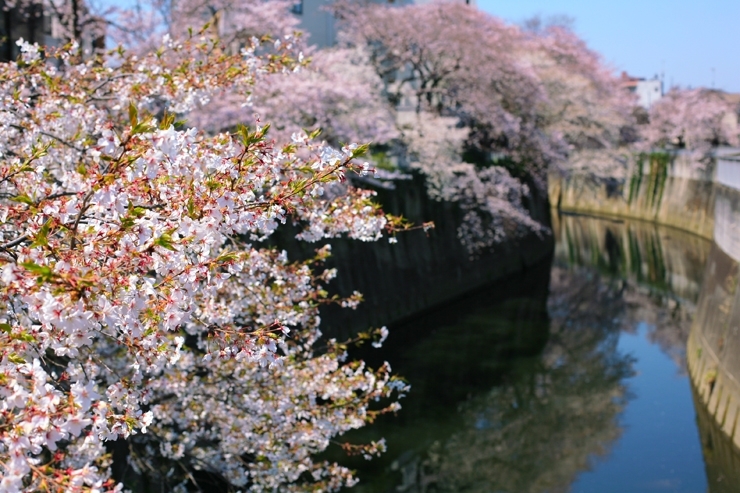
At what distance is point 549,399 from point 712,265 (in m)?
8.46

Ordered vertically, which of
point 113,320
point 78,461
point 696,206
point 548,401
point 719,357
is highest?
point 113,320

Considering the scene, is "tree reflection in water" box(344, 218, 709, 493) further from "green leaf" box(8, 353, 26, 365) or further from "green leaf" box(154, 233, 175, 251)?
"green leaf" box(154, 233, 175, 251)

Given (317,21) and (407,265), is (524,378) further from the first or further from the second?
(317,21)

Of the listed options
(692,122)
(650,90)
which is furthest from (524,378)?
(650,90)

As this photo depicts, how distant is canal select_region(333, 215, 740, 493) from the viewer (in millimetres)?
13523

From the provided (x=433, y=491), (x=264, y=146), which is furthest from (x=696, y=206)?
(x=264, y=146)

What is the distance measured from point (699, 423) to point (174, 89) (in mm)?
12641

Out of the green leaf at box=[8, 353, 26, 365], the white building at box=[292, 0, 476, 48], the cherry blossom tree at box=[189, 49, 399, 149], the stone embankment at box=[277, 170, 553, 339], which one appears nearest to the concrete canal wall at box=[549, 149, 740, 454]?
the stone embankment at box=[277, 170, 553, 339]

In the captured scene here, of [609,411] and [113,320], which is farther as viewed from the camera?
[609,411]

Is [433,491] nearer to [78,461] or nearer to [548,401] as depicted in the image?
[548,401]

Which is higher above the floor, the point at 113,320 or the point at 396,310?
the point at 113,320

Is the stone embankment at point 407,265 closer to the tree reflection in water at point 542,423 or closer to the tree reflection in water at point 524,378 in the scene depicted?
the tree reflection in water at point 524,378

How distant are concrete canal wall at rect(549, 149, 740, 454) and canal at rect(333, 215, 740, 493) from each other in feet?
1.63

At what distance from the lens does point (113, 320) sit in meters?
3.50
